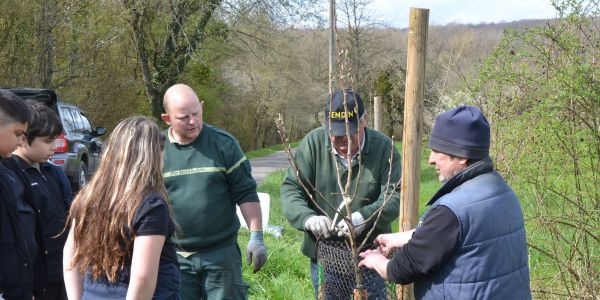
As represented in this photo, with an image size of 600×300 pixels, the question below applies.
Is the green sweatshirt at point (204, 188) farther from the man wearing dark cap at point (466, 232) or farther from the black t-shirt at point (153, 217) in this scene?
the man wearing dark cap at point (466, 232)

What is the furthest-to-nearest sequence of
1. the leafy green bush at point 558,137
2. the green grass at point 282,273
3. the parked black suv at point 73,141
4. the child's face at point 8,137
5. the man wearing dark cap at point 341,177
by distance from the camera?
the parked black suv at point 73,141 → the green grass at point 282,273 → the leafy green bush at point 558,137 → the man wearing dark cap at point 341,177 → the child's face at point 8,137

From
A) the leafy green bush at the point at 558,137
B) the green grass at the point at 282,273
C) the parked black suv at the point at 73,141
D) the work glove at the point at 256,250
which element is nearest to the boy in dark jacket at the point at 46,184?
the work glove at the point at 256,250

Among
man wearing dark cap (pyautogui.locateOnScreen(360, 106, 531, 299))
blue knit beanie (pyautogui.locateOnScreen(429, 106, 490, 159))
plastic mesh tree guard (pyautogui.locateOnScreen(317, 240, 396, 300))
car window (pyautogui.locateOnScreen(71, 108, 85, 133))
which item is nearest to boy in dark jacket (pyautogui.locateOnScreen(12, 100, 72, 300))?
plastic mesh tree guard (pyautogui.locateOnScreen(317, 240, 396, 300))

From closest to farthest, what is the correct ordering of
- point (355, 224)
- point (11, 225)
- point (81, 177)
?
point (11, 225), point (355, 224), point (81, 177)

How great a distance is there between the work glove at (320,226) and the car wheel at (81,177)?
8.34 metres

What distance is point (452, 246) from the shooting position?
2633 millimetres

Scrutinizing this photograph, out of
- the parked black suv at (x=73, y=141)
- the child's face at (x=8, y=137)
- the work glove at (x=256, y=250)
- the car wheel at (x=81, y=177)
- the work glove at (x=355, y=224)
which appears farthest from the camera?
the car wheel at (x=81, y=177)

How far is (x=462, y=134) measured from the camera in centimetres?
274

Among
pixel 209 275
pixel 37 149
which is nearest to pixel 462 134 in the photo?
pixel 209 275

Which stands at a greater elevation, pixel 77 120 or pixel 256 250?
pixel 256 250

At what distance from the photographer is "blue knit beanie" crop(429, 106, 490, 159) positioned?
2740mm

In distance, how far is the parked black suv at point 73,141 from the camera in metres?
10.8

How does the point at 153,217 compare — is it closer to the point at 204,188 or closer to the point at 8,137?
the point at 8,137

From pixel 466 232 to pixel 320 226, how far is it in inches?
49.0
